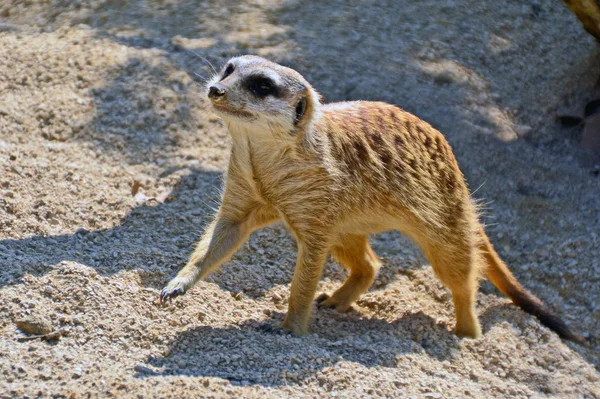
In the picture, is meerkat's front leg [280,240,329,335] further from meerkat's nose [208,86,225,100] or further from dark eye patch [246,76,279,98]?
meerkat's nose [208,86,225,100]

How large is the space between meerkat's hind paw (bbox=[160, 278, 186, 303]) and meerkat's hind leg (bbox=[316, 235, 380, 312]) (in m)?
0.97

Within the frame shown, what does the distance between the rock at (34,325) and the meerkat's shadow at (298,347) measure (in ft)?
1.42

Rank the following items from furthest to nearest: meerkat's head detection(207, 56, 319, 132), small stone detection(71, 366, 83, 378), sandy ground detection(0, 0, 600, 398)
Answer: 1. sandy ground detection(0, 0, 600, 398)
2. meerkat's head detection(207, 56, 319, 132)
3. small stone detection(71, 366, 83, 378)

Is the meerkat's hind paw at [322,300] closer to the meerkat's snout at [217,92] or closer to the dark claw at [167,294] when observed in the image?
the dark claw at [167,294]

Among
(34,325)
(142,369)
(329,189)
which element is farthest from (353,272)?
(34,325)

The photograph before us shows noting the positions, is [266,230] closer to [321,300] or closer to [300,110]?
[321,300]

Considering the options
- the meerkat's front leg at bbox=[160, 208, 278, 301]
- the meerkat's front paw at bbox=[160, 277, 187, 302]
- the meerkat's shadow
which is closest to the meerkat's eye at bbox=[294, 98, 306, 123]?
the meerkat's front leg at bbox=[160, 208, 278, 301]

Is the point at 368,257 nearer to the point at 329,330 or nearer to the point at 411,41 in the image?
the point at 329,330

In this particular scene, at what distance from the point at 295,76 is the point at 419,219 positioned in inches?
38.5

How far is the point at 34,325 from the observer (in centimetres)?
331

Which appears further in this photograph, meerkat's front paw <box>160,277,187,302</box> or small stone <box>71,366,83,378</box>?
meerkat's front paw <box>160,277,187,302</box>

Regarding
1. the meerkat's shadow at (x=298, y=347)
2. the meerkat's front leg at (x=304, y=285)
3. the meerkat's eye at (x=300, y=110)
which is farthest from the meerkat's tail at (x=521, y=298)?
the meerkat's eye at (x=300, y=110)

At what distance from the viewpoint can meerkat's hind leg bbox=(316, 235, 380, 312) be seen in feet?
14.0

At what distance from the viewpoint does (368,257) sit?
4297 millimetres
